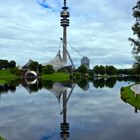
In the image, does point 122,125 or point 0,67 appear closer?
point 122,125

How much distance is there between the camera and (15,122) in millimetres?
30500

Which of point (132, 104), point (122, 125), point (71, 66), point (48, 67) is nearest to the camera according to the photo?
point (122, 125)

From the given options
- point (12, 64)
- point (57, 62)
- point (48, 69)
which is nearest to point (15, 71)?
point (48, 69)

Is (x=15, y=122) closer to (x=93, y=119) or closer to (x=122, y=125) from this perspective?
(x=93, y=119)

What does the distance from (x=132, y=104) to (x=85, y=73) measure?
484 ft

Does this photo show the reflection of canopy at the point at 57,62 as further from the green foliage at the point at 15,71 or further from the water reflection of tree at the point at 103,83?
the water reflection of tree at the point at 103,83

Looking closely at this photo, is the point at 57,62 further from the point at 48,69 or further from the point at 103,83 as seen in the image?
the point at 103,83

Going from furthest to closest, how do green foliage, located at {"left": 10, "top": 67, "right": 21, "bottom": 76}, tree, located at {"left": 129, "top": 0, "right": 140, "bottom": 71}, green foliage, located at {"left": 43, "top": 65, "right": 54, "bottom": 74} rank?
green foliage, located at {"left": 10, "top": 67, "right": 21, "bottom": 76} → green foliage, located at {"left": 43, "top": 65, "right": 54, "bottom": 74} → tree, located at {"left": 129, "top": 0, "right": 140, "bottom": 71}

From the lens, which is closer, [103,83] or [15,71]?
[103,83]

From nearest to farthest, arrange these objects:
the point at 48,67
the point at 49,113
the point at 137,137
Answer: the point at 137,137
the point at 49,113
the point at 48,67

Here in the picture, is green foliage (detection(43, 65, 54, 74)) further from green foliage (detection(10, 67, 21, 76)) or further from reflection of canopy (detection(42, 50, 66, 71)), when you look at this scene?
reflection of canopy (detection(42, 50, 66, 71))

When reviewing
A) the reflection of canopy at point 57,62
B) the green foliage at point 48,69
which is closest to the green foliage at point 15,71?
the green foliage at point 48,69

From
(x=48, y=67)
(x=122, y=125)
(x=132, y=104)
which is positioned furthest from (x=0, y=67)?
(x=122, y=125)

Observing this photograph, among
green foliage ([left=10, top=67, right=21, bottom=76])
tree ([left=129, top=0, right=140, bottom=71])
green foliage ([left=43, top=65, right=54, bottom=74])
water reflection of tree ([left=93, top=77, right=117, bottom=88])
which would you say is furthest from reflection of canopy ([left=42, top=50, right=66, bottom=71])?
tree ([left=129, top=0, right=140, bottom=71])
